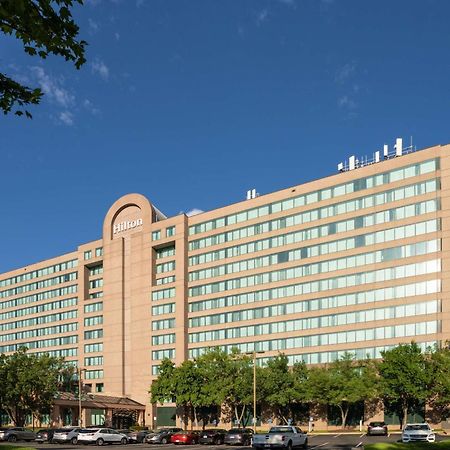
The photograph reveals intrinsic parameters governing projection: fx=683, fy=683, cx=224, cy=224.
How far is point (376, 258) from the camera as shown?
314 feet

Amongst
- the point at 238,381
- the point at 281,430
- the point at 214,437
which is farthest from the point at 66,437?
the point at 281,430

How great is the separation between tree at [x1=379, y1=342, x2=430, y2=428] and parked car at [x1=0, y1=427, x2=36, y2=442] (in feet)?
143

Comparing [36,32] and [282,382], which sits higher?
[36,32]

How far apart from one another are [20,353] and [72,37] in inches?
4209

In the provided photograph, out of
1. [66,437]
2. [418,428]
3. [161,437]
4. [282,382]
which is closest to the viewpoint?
[418,428]

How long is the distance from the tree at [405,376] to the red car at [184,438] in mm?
29627

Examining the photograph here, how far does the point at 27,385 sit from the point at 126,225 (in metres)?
39.3

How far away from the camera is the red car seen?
2489 inches

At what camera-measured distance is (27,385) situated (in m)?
104

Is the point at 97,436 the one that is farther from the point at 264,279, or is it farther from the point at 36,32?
the point at 36,32

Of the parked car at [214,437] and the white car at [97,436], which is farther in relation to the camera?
the white car at [97,436]

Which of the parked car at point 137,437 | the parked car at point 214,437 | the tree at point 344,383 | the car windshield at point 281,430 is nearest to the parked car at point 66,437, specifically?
the parked car at point 137,437

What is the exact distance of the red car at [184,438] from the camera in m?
63.2

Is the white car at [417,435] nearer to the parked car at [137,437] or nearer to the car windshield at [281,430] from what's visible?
the car windshield at [281,430]
